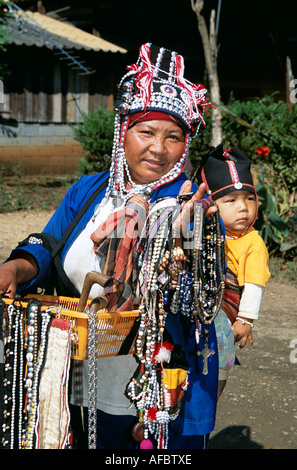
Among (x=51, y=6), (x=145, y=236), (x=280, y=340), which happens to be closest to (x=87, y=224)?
(x=145, y=236)

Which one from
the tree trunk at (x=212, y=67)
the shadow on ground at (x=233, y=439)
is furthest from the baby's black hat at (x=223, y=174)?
the tree trunk at (x=212, y=67)

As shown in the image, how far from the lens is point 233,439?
3.91 meters

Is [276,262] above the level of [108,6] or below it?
below

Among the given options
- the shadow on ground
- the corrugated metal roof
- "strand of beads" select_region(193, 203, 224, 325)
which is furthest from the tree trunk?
"strand of beads" select_region(193, 203, 224, 325)

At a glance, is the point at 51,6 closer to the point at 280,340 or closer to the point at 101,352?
the point at 280,340

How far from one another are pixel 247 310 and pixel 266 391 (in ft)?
6.86

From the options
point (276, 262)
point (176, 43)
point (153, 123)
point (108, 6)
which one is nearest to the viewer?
point (153, 123)

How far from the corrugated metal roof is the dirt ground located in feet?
25.5

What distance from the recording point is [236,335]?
2.80 metres

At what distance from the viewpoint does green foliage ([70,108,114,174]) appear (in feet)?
37.1

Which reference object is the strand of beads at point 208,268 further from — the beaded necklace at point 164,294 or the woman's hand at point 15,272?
the woman's hand at point 15,272

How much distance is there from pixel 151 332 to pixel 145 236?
33 cm

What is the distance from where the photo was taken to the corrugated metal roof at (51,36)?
12.0 m

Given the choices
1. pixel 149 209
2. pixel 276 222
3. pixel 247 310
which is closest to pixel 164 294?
pixel 149 209
